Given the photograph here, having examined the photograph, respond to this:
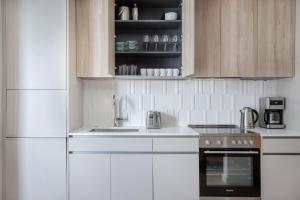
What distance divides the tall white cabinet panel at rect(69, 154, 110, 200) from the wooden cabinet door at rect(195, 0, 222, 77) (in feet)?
4.38

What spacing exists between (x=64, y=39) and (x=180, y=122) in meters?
1.58

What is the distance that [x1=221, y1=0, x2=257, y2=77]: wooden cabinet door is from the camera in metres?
2.72

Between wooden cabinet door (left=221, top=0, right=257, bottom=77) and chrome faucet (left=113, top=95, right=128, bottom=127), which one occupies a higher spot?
wooden cabinet door (left=221, top=0, right=257, bottom=77)

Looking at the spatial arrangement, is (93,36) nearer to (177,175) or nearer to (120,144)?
(120,144)

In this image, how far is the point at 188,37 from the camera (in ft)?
8.19

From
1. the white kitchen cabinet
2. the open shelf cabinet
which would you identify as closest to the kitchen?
the white kitchen cabinet

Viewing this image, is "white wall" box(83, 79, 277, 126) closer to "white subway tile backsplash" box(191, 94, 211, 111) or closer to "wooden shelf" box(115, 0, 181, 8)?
"white subway tile backsplash" box(191, 94, 211, 111)

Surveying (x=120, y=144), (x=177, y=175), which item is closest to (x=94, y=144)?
(x=120, y=144)

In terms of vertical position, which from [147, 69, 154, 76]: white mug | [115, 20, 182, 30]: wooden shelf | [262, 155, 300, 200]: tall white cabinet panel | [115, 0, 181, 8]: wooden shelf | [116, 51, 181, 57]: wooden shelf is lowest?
[262, 155, 300, 200]: tall white cabinet panel

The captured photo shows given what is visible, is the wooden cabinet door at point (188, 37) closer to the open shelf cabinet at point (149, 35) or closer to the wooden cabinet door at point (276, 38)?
the open shelf cabinet at point (149, 35)

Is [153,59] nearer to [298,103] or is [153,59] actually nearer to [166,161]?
[166,161]

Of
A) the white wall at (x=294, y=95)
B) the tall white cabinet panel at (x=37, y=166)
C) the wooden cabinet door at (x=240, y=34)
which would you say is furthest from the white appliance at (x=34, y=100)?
the white wall at (x=294, y=95)

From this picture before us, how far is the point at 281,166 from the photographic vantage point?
2473mm

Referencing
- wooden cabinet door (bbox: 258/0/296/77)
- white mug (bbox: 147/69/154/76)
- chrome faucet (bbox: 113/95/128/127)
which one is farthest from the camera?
chrome faucet (bbox: 113/95/128/127)
